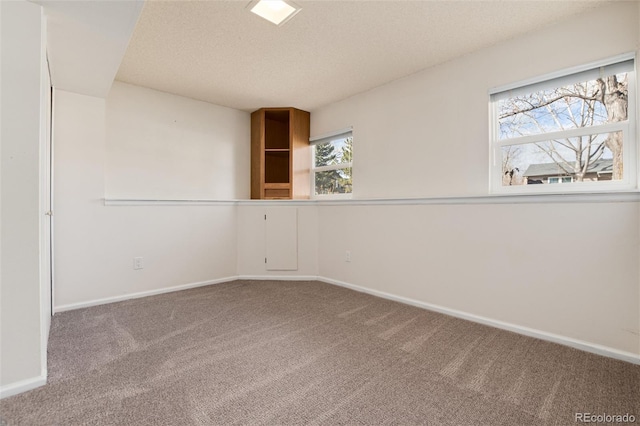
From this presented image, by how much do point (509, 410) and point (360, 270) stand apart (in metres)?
2.11

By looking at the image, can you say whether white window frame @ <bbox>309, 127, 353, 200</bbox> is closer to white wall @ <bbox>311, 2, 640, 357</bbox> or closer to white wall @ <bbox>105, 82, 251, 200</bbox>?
white wall @ <bbox>311, 2, 640, 357</bbox>

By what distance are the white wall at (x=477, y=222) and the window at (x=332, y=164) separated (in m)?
0.18

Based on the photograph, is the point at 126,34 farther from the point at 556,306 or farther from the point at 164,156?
the point at 556,306

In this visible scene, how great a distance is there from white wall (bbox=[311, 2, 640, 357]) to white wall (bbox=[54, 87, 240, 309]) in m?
1.81

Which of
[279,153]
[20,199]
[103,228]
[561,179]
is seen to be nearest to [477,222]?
[561,179]

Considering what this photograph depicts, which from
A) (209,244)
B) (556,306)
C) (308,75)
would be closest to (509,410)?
(556,306)

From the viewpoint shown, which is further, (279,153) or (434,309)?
(279,153)

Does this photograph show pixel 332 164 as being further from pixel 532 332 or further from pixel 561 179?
pixel 532 332

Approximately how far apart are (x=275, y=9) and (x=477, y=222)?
2291mm

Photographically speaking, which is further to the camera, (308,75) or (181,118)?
(181,118)

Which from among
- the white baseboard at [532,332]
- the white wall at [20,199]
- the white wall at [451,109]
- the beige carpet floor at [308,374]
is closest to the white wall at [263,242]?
the white wall at [451,109]

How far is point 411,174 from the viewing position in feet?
9.98

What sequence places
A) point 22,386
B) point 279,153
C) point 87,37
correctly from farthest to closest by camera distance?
point 279,153 → point 87,37 → point 22,386

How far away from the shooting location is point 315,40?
2.38 m
